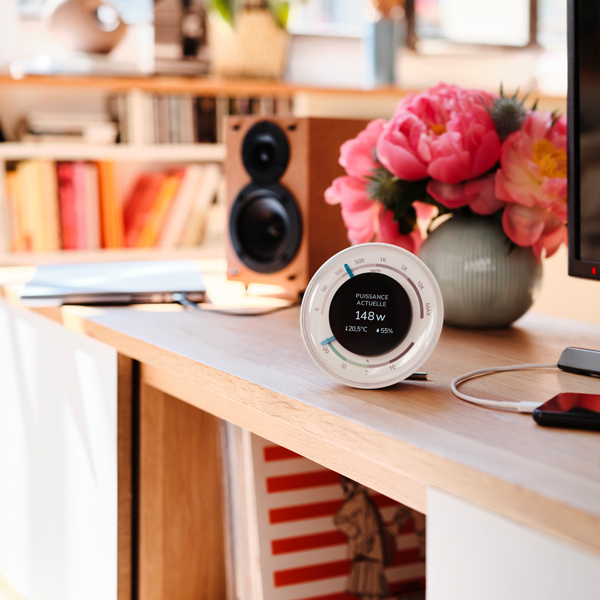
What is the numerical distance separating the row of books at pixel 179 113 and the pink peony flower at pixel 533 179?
79.4 inches

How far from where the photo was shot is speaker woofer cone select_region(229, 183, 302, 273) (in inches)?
46.3

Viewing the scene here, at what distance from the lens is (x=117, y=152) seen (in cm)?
273

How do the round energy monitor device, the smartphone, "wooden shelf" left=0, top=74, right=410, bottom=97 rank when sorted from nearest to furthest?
1. the smartphone
2. the round energy monitor device
3. "wooden shelf" left=0, top=74, right=410, bottom=97

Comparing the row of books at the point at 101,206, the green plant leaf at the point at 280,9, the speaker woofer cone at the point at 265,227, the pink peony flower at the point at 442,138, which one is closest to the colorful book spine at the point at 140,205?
the row of books at the point at 101,206

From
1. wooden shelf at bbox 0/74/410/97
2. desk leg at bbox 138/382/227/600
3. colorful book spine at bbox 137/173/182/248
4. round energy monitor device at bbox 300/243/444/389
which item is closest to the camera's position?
round energy monitor device at bbox 300/243/444/389

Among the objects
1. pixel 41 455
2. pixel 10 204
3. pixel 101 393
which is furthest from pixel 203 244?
pixel 101 393

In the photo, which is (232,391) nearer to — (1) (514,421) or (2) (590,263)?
(1) (514,421)

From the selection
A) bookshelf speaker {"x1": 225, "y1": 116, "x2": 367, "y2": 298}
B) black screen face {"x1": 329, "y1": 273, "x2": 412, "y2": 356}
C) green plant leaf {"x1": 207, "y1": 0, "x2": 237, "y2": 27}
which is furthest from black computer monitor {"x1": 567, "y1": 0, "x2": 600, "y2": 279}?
green plant leaf {"x1": 207, "y1": 0, "x2": 237, "y2": 27}

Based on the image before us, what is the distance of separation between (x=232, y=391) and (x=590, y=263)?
1.23 feet

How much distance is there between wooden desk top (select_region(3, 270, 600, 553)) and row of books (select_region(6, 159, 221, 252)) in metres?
1.67

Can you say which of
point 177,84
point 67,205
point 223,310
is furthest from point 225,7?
point 223,310

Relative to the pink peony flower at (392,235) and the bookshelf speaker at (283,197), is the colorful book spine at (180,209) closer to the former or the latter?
the bookshelf speaker at (283,197)

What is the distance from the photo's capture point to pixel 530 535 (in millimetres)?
460

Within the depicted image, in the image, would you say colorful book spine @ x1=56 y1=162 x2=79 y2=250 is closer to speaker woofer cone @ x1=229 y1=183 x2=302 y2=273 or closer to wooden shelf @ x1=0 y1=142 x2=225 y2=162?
wooden shelf @ x1=0 y1=142 x2=225 y2=162
